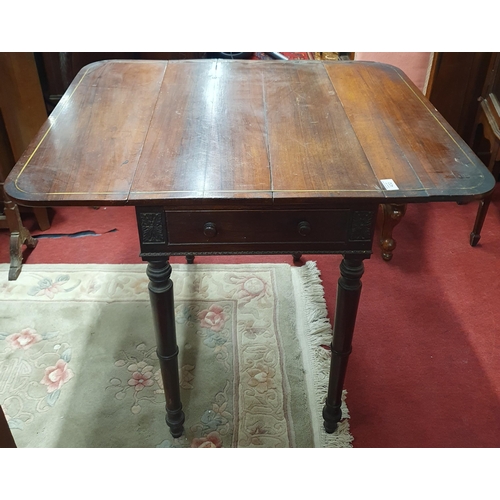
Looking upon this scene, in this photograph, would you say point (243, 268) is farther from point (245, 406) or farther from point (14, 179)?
point (14, 179)

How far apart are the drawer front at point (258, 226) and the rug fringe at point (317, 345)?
0.60 metres

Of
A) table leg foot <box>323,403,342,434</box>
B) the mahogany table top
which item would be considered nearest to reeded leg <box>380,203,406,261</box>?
the mahogany table top

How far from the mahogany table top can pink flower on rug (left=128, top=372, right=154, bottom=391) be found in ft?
2.41

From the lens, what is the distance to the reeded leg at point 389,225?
1953 mm

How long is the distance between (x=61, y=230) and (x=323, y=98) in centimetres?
133

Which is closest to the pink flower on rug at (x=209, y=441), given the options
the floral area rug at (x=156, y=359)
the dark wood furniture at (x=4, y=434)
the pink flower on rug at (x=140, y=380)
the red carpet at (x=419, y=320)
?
the floral area rug at (x=156, y=359)

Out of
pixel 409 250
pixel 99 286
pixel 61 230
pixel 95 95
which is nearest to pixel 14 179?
pixel 95 95

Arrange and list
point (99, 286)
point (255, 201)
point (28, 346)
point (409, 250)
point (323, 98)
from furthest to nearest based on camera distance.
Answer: point (409, 250), point (99, 286), point (28, 346), point (323, 98), point (255, 201)

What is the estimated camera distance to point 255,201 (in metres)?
0.98

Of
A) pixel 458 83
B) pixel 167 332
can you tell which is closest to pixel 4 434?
pixel 167 332

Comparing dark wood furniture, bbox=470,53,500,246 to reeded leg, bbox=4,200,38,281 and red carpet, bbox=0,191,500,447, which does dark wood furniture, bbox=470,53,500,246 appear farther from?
reeded leg, bbox=4,200,38,281

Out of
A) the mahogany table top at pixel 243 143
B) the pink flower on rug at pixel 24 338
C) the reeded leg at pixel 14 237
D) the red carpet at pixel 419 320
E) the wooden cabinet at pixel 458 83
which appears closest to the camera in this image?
the mahogany table top at pixel 243 143

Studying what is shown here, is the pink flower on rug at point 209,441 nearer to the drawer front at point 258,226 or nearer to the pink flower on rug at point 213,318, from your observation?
the pink flower on rug at point 213,318

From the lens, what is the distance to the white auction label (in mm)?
1000
